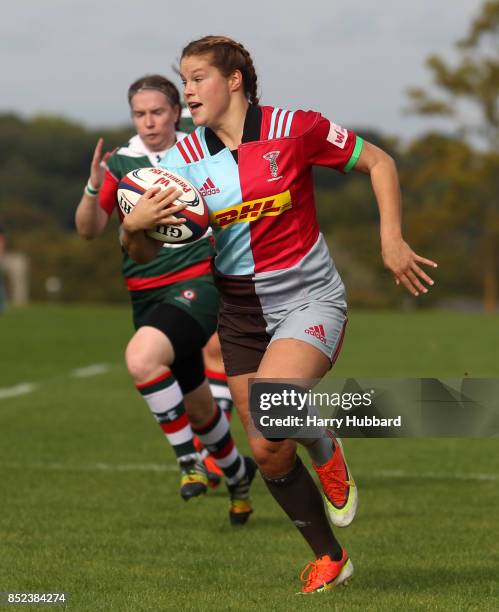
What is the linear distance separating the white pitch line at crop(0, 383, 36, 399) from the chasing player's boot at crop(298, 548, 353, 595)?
9.37m

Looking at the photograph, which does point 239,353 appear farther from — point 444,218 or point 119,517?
point 444,218

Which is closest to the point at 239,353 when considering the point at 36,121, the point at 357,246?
the point at 357,246

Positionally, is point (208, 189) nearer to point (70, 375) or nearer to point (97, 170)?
point (97, 170)

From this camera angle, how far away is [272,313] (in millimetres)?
5965

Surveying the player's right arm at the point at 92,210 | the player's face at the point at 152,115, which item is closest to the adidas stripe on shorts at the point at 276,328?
the player's right arm at the point at 92,210

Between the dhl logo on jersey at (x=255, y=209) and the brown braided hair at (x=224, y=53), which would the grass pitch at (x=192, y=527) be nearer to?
the dhl logo on jersey at (x=255, y=209)

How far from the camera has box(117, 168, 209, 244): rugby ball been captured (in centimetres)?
562

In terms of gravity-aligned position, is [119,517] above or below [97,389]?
above

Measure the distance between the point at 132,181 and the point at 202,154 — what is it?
1.13ft

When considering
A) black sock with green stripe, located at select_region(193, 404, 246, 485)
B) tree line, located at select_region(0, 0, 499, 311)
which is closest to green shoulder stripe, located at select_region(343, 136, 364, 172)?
black sock with green stripe, located at select_region(193, 404, 246, 485)

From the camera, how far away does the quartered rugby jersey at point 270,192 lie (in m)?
5.80

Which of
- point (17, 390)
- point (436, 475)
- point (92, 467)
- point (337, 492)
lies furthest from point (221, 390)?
point (17, 390)

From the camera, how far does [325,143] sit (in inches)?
231

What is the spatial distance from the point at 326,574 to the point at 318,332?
103cm
